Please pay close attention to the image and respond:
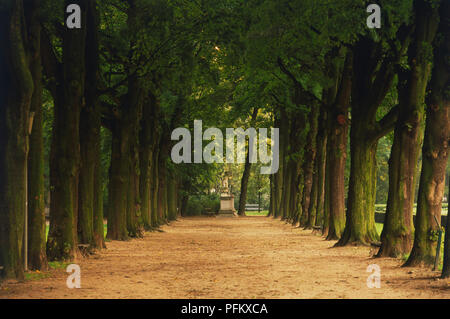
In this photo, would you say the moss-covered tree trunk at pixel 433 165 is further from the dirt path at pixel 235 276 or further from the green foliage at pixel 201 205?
the green foliage at pixel 201 205

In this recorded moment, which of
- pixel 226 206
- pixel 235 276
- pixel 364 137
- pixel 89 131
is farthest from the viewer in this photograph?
pixel 226 206

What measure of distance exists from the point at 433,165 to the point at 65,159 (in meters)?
8.82

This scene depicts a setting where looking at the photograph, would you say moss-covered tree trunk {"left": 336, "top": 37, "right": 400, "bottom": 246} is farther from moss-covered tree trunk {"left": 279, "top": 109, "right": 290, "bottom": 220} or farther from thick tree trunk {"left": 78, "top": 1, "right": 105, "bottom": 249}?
moss-covered tree trunk {"left": 279, "top": 109, "right": 290, "bottom": 220}

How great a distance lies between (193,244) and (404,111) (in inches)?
433

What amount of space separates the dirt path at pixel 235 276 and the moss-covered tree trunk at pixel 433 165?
26.5 inches

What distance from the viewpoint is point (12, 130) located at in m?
13.2

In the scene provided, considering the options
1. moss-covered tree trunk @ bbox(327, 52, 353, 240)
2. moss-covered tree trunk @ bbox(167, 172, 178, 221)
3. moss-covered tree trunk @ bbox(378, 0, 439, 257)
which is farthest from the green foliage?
moss-covered tree trunk @ bbox(378, 0, 439, 257)

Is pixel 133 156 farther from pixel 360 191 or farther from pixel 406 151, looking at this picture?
pixel 406 151

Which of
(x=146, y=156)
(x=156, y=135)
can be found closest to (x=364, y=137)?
(x=146, y=156)

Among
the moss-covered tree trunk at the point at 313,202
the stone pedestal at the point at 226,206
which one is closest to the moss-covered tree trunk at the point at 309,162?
the moss-covered tree trunk at the point at 313,202

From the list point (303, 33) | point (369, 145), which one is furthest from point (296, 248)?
point (303, 33)

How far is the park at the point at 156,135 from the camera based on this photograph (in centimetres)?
1317

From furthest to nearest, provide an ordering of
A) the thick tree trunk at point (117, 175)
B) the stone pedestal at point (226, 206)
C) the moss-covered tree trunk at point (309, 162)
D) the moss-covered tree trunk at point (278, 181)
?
the stone pedestal at point (226, 206) < the moss-covered tree trunk at point (278, 181) < the moss-covered tree trunk at point (309, 162) < the thick tree trunk at point (117, 175)

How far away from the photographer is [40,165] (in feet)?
50.0
